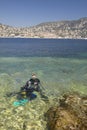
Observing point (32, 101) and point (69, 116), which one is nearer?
point (69, 116)

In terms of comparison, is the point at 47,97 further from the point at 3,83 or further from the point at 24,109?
the point at 3,83

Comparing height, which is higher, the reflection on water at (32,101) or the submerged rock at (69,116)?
the submerged rock at (69,116)

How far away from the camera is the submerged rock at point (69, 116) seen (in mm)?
14812

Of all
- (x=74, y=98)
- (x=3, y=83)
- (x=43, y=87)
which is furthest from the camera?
(x=3, y=83)

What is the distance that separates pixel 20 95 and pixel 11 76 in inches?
467

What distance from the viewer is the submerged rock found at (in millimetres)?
14812

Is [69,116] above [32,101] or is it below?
above

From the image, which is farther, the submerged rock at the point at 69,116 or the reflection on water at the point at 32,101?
the reflection on water at the point at 32,101

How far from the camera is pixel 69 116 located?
51.9 feet

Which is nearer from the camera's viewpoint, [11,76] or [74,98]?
[74,98]

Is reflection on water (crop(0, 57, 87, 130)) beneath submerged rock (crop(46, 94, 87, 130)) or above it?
beneath

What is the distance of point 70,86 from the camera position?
2844 cm

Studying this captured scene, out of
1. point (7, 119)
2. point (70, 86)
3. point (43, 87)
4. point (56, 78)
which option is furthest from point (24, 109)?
point (56, 78)

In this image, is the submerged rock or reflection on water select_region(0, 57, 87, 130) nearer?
the submerged rock
